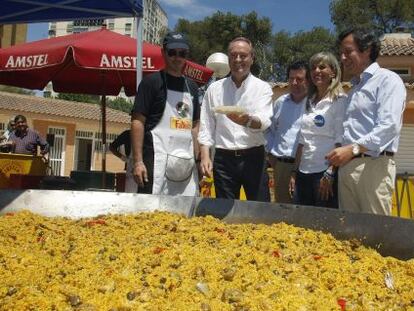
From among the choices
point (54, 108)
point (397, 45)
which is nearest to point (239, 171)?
point (397, 45)

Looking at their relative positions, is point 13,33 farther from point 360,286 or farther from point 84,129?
point 360,286

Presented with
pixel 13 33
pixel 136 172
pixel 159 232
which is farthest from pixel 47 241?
pixel 13 33

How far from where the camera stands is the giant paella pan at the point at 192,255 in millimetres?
1677

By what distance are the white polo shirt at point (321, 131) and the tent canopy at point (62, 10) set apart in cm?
229

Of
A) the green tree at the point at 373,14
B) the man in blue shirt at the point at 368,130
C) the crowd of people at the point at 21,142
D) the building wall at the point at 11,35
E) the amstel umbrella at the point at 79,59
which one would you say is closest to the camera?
the man in blue shirt at the point at 368,130

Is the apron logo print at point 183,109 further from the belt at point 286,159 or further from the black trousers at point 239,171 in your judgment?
the belt at point 286,159

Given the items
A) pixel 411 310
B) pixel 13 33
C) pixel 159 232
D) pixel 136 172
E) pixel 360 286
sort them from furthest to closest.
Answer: pixel 13 33, pixel 136 172, pixel 159 232, pixel 360 286, pixel 411 310

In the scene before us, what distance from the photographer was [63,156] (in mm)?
25703

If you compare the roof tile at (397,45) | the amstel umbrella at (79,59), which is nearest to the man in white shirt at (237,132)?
the amstel umbrella at (79,59)

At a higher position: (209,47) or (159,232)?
(209,47)

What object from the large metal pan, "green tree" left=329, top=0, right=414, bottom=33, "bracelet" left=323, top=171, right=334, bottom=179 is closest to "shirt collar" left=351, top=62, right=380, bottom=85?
"bracelet" left=323, top=171, right=334, bottom=179

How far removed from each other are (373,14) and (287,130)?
30578 mm

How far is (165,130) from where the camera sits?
3445 mm

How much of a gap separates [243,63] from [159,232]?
131 cm
